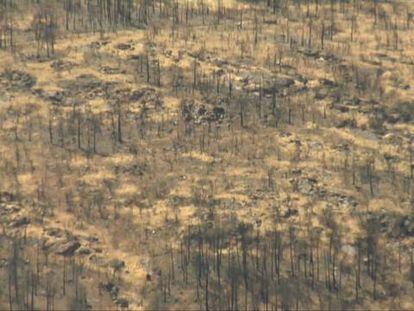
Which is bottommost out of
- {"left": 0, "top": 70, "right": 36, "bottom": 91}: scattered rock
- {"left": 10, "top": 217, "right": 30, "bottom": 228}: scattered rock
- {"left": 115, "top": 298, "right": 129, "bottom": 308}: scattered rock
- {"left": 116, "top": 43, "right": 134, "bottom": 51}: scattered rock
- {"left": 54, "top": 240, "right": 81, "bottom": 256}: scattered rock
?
{"left": 115, "top": 298, "right": 129, "bottom": 308}: scattered rock

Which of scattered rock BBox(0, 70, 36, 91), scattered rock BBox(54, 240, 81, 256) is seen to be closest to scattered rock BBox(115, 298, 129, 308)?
scattered rock BBox(54, 240, 81, 256)

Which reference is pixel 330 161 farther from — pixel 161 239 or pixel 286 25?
pixel 286 25

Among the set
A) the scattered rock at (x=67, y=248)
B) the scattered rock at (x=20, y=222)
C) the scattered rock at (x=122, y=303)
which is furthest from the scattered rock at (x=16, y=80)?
the scattered rock at (x=122, y=303)

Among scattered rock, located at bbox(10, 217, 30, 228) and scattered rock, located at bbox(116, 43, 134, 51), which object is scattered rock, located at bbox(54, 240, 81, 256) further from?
scattered rock, located at bbox(116, 43, 134, 51)

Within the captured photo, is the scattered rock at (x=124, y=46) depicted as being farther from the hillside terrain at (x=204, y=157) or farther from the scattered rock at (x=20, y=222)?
the scattered rock at (x=20, y=222)

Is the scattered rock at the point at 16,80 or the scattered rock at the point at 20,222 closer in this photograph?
the scattered rock at the point at 20,222

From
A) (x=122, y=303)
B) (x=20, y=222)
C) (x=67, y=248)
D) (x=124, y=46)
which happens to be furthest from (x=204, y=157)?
(x=124, y=46)

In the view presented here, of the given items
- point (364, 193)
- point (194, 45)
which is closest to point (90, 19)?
point (194, 45)

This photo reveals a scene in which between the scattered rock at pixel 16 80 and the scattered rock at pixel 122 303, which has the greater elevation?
the scattered rock at pixel 16 80

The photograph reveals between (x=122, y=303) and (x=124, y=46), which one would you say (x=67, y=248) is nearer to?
(x=122, y=303)
